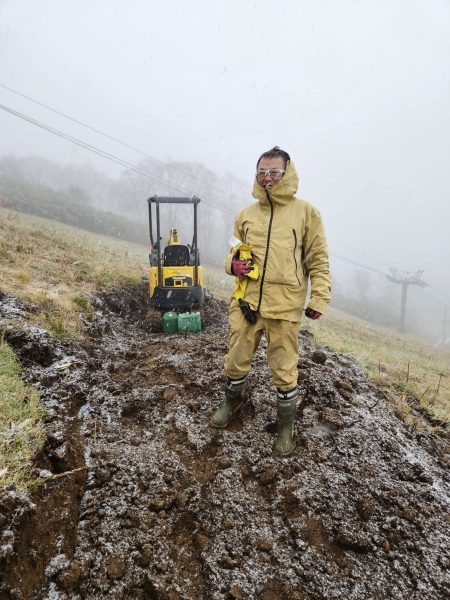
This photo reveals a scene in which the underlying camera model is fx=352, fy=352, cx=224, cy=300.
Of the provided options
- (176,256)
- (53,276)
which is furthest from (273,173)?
(53,276)

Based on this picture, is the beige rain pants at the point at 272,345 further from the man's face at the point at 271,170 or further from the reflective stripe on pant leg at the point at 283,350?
the man's face at the point at 271,170

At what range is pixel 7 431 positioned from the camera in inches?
103

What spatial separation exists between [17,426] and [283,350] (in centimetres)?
218

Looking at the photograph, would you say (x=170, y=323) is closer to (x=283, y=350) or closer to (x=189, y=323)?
(x=189, y=323)

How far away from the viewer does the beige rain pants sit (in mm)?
3014

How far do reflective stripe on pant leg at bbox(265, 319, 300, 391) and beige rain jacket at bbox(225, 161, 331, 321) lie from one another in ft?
0.32

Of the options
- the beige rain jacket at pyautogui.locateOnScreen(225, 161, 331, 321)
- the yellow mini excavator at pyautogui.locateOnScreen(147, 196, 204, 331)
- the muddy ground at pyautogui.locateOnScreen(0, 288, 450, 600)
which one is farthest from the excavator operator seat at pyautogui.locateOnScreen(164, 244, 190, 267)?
the beige rain jacket at pyautogui.locateOnScreen(225, 161, 331, 321)

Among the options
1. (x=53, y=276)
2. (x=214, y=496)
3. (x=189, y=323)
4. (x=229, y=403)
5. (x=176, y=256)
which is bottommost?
(x=214, y=496)

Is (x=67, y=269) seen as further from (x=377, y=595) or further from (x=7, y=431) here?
(x=377, y=595)

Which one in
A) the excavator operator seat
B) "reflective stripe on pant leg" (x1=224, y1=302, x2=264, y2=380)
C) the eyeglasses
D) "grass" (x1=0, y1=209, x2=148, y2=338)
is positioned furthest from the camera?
the excavator operator seat

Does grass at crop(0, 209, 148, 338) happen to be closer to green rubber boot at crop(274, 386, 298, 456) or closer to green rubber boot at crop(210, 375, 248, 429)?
green rubber boot at crop(210, 375, 248, 429)

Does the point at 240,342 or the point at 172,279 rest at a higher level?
the point at 240,342

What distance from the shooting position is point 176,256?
7.25m

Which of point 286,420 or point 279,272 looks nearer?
point 279,272
